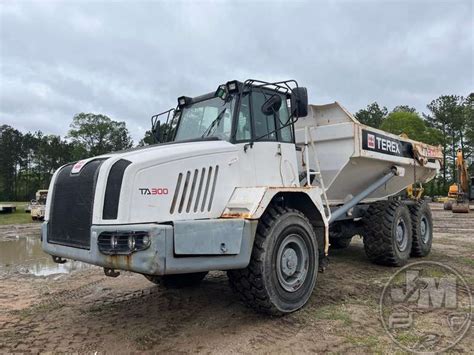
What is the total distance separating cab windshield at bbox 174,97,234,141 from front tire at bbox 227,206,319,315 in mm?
1141

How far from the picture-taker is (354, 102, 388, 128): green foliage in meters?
63.5

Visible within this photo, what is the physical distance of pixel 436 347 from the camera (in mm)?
3955

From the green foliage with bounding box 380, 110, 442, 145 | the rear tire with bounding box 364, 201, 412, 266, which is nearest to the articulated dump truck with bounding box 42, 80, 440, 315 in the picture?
the rear tire with bounding box 364, 201, 412, 266

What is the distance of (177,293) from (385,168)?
4.42 m

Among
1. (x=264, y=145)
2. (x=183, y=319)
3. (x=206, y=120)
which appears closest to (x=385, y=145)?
(x=264, y=145)

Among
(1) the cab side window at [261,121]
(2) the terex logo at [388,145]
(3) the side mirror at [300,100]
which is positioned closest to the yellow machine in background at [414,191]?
(2) the terex logo at [388,145]

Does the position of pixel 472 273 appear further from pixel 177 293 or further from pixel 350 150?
pixel 177 293

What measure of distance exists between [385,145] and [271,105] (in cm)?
323

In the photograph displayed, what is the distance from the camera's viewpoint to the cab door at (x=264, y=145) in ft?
16.4

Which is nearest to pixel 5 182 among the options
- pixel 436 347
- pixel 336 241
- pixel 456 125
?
pixel 456 125

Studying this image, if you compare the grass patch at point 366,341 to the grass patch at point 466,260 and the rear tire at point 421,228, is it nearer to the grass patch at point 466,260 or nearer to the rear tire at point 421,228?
the grass patch at point 466,260

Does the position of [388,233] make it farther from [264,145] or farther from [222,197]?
[222,197]

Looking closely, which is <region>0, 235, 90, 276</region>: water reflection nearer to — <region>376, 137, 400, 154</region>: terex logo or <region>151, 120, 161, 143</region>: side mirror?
<region>151, 120, 161, 143</region>: side mirror

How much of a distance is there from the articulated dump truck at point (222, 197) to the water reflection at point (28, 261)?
367 centimetres
